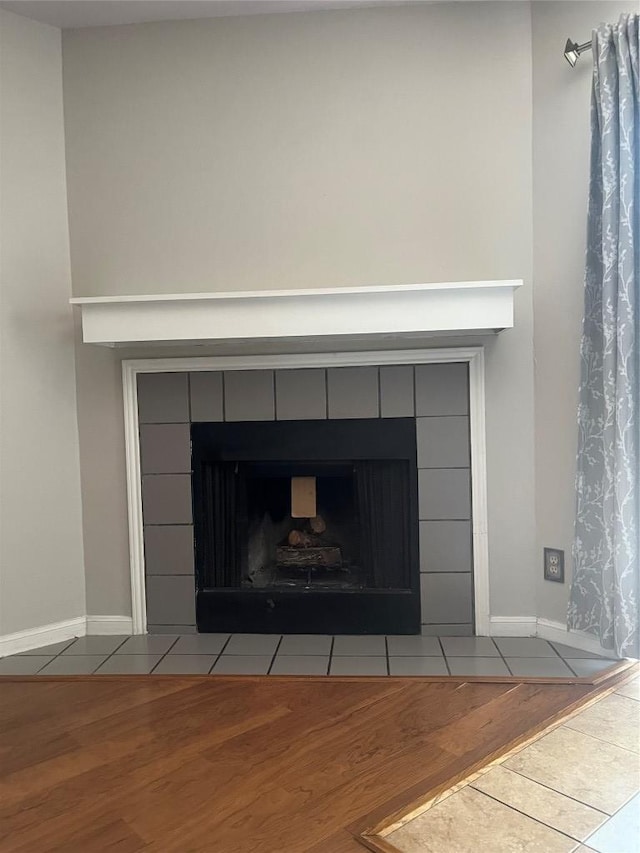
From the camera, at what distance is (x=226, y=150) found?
2.51 metres

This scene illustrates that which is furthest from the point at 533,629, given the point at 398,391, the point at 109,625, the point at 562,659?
the point at 109,625

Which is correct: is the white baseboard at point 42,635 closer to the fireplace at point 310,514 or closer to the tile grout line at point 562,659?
the fireplace at point 310,514

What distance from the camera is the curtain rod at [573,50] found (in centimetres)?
216

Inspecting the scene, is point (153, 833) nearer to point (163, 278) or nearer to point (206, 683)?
point (206, 683)

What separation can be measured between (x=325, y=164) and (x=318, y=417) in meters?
0.90

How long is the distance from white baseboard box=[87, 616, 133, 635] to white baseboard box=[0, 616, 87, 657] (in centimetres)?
3

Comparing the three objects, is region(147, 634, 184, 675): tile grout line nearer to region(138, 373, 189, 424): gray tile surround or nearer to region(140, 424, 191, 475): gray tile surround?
region(140, 424, 191, 475): gray tile surround

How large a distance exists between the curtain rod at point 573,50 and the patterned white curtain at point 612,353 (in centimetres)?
7

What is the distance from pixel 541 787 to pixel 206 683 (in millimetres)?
1047

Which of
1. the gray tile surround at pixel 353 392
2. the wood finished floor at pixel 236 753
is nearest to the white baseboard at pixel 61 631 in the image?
the wood finished floor at pixel 236 753

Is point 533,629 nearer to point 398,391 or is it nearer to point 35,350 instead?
point 398,391

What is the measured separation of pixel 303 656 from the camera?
2.37 metres

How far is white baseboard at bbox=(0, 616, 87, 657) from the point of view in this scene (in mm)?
2490

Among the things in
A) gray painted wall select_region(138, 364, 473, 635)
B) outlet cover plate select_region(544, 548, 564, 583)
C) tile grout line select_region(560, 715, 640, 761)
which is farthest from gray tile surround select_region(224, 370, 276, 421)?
tile grout line select_region(560, 715, 640, 761)
